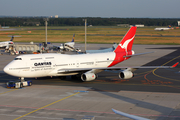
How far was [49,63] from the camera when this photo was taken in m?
38.9

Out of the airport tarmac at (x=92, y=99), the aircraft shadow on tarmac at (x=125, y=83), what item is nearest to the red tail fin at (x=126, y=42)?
the aircraft shadow on tarmac at (x=125, y=83)

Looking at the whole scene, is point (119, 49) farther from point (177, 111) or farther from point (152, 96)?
point (177, 111)

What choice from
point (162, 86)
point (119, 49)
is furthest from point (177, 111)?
point (119, 49)

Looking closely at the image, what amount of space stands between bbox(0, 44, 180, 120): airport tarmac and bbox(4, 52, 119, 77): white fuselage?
2055 mm

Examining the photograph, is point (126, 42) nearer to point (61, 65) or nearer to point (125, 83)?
point (125, 83)

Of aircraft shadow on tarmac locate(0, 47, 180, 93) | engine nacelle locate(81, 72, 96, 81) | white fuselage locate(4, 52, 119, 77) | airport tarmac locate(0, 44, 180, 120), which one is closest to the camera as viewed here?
airport tarmac locate(0, 44, 180, 120)

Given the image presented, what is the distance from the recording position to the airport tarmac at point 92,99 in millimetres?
25031

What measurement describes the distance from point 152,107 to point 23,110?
1314 centimetres

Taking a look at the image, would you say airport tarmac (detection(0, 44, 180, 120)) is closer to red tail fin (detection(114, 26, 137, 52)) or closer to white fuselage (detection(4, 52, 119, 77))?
white fuselage (detection(4, 52, 119, 77))

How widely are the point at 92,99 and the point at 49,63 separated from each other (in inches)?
439

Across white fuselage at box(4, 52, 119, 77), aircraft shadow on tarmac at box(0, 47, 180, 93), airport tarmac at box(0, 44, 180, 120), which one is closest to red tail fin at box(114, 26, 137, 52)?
Answer: white fuselage at box(4, 52, 119, 77)

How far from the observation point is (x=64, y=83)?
40.2m

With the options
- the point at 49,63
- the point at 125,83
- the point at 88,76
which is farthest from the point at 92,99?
the point at 49,63

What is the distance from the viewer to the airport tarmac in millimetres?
25031
